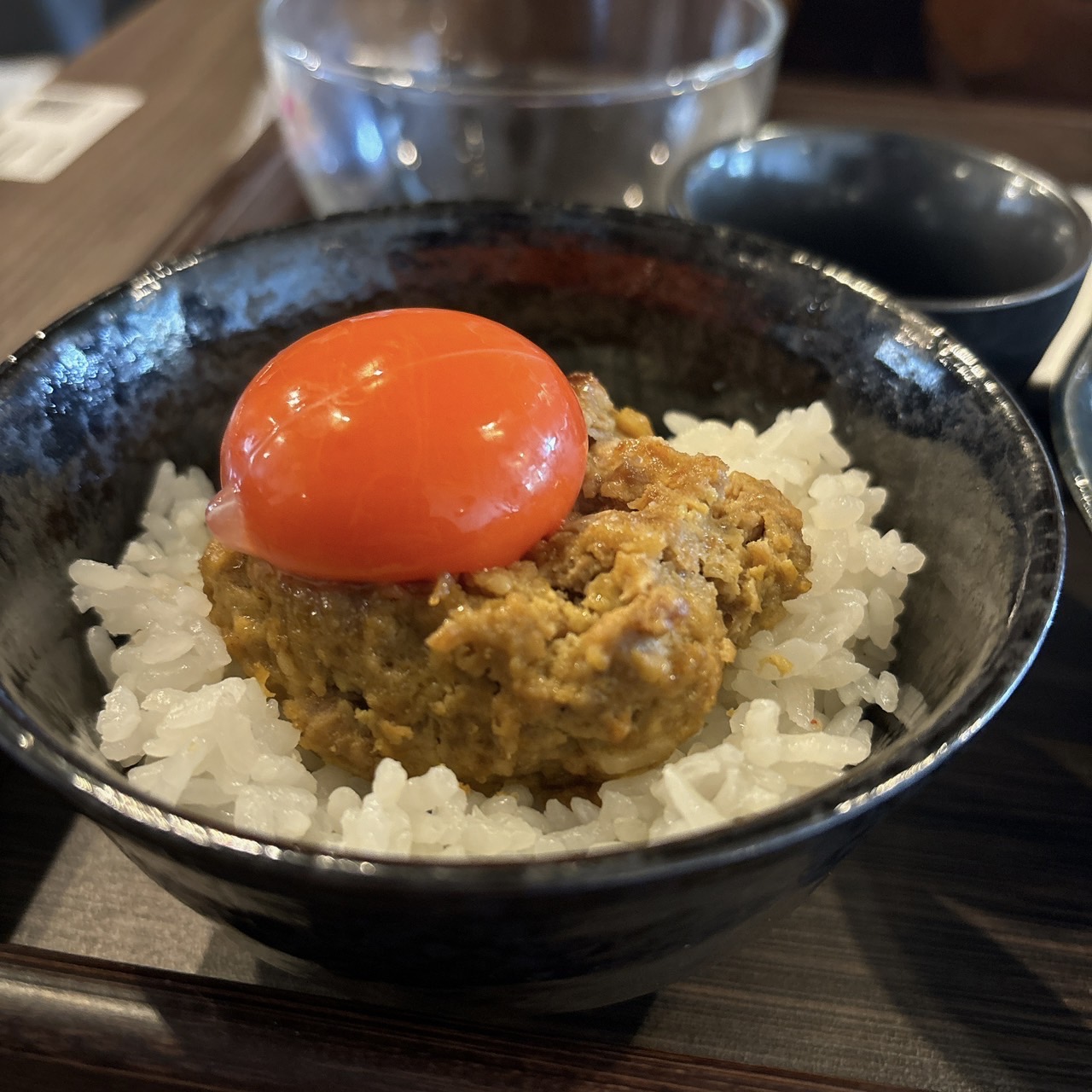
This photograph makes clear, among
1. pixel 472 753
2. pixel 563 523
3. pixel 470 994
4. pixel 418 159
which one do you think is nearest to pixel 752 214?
pixel 418 159

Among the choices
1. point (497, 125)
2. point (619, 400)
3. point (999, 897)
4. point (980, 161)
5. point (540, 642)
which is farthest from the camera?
point (497, 125)

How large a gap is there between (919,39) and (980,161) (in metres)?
3.34

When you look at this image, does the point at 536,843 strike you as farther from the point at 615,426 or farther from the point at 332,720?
the point at 615,426

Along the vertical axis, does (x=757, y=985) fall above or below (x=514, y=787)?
below

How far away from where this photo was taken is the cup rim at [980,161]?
5.41 ft

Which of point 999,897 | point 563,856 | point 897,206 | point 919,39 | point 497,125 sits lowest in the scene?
point 919,39

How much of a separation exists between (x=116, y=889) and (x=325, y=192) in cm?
175

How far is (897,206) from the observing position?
2.16m

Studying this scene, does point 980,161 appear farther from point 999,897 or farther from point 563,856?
point 563,856

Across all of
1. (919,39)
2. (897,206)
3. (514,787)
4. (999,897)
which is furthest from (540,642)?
(919,39)

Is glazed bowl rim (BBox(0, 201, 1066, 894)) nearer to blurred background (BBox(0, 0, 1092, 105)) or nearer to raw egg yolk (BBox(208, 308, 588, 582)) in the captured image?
raw egg yolk (BBox(208, 308, 588, 582))

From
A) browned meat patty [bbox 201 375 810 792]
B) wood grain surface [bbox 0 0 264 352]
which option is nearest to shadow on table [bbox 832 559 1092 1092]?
browned meat patty [bbox 201 375 810 792]

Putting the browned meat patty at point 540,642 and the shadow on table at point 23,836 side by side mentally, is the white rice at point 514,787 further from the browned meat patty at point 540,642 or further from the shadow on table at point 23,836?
the shadow on table at point 23,836

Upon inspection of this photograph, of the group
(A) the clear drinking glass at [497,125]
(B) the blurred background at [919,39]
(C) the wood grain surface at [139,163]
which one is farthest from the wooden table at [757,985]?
(B) the blurred background at [919,39]
